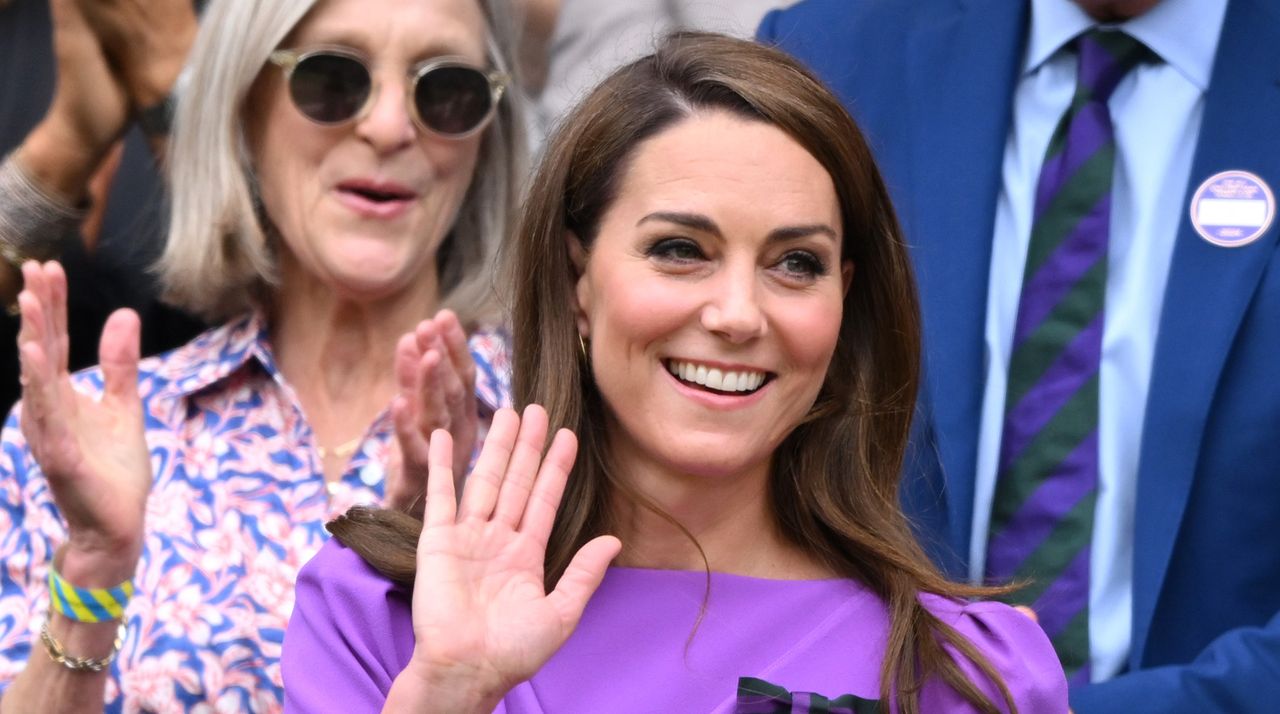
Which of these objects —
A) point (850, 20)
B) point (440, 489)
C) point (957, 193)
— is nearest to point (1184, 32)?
point (957, 193)

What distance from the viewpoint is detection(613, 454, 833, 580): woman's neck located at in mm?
2922

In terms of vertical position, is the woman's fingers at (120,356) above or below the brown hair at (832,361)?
below

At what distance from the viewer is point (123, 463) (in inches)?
134

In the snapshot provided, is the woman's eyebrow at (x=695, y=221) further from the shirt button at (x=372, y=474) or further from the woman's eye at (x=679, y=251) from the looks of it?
the shirt button at (x=372, y=474)

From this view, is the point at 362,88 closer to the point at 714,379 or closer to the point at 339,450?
the point at 339,450

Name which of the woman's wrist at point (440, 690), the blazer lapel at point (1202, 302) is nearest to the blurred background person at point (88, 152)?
the woman's wrist at point (440, 690)

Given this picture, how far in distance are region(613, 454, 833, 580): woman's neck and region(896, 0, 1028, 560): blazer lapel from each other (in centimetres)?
59

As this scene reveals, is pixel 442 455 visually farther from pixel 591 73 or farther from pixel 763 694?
pixel 591 73

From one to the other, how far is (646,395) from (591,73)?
1.64 meters

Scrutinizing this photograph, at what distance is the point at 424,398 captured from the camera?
3.44m


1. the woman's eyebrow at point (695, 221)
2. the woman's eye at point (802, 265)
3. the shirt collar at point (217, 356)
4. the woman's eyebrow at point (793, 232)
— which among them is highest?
the woman's eyebrow at point (793, 232)

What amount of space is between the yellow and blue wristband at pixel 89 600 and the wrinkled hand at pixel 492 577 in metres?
1.04

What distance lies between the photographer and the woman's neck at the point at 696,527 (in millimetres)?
2922

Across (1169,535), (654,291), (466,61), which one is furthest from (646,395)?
(466,61)
